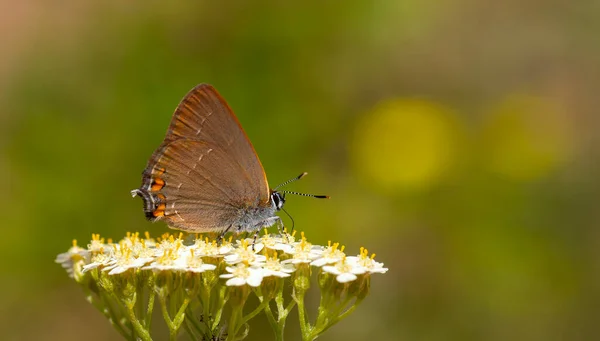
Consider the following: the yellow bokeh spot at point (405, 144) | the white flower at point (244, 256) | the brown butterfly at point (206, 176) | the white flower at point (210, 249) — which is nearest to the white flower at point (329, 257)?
the white flower at point (244, 256)

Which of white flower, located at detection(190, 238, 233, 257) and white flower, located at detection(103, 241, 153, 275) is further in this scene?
white flower, located at detection(190, 238, 233, 257)

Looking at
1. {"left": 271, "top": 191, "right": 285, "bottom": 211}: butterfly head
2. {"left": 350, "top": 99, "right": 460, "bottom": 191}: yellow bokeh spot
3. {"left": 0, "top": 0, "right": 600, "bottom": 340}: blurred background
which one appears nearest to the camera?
{"left": 271, "top": 191, "right": 285, "bottom": 211}: butterfly head

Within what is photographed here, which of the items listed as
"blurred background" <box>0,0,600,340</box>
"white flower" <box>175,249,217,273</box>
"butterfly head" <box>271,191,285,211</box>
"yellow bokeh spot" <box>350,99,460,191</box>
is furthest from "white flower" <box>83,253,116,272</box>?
"yellow bokeh spot" <box>350,99,460,191</box>

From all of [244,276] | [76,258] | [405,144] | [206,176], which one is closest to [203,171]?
[206,176]

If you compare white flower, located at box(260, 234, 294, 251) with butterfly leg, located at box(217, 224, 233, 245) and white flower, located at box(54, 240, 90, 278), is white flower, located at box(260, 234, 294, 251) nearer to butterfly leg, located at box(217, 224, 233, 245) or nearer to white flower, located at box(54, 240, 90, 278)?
butterfly leg, located at box(217, 224, 233, 245)

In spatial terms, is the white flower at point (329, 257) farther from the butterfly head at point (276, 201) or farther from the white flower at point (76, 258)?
the white flower at point (76, 258)

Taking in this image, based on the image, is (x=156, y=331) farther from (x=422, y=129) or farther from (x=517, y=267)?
(x=422, y=129)

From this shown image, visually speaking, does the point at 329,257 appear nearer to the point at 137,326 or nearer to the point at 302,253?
the point at 302,253
